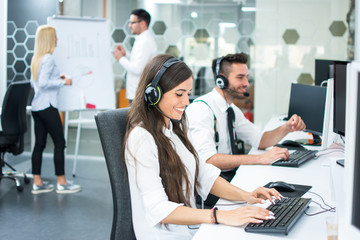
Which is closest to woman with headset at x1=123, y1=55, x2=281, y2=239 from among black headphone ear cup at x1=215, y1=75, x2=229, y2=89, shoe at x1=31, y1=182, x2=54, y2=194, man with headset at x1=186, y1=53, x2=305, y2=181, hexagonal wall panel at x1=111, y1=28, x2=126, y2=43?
man with headset at x1=186, y1=53, x2=305, y2=181

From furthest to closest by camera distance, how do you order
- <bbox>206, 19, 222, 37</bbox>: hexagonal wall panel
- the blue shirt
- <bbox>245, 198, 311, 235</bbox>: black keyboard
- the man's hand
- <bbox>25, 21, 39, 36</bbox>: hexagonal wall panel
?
<bbox>25, 21, 39, 36</bbox>: hexagonal wall panel < <bbox>206, 19, 222, 37</bbox>: hexagonal wall panel < the blue shirt < the man's hand < <bbox>245, 198, 311, 235</bbox>: black keyboard

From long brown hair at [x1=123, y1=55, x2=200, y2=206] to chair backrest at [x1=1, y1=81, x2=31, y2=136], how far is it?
275 cm

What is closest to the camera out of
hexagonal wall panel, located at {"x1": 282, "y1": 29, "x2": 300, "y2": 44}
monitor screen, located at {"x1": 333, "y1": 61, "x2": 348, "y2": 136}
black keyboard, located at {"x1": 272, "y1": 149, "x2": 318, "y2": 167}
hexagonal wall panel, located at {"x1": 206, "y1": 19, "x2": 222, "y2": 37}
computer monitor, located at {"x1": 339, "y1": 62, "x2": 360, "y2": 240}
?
computer monitor, located at {"x1": 339, "y1": 62, "x2": 360, "y2": 240}

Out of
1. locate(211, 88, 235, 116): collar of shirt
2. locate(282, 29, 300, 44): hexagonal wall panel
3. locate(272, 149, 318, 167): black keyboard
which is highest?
locate(282, 29, 300, 44): hexagonal wall panel

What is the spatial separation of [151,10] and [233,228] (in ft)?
14.7

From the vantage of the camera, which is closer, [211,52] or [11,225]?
[11,225]

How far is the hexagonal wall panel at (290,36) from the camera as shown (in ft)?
17.3

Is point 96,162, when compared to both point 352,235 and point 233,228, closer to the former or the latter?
point 233,228

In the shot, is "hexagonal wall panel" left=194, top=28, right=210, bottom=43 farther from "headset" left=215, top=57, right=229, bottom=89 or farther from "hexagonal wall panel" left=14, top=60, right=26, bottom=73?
"headset" left=215, top=57, right=229, bottom=89

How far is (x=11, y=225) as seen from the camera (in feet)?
10.8

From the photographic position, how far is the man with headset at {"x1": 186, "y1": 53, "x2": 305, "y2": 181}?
7.63ft

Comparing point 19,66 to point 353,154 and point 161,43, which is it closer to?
point 161,43

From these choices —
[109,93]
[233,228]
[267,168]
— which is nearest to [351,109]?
[233,228]

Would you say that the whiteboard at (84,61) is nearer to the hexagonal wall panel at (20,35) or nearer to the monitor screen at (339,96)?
the hexagonal wall panel at (20,35)
